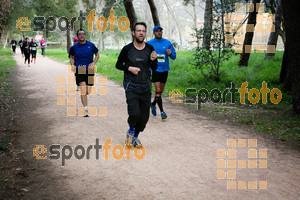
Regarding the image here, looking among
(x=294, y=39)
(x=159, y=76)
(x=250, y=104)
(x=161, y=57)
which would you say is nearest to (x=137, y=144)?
(x=159, y=76)

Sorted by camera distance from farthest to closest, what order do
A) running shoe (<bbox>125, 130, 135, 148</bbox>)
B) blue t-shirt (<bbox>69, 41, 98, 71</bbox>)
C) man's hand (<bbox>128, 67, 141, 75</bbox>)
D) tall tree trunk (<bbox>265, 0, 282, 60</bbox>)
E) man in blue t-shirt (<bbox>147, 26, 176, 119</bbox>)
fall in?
1. tall tree trunk (<bbox>265, 0, 282, 60</bbox>)
2. blue t-shirt (<bbox>69, 41, 98, 71</bbox>)
3. man in blue t-shirt (<bbox>147, 26, 176, 119</bbox>)
4. running shoe (<bbox>125, 130, 135, 148</bbox>)
5. man's hand (<bbox>128, 67, 141, 75</bbox>)

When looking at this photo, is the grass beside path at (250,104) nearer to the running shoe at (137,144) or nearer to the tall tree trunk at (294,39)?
the tall tree trunk at (294,39)

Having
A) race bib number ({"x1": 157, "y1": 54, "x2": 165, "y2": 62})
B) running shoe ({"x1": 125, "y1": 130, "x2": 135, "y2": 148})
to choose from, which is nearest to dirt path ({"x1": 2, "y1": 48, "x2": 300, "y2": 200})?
running shoe ({"x1": 125, "y1": 130, "x2": 135, "y2": 148})

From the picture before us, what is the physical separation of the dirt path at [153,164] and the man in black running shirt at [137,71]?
30.5 inches

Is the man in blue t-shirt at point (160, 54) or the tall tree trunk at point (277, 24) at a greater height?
the tall tree trunk at point (277, 24)

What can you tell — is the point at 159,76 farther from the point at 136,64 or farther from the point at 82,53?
the point at 136,64

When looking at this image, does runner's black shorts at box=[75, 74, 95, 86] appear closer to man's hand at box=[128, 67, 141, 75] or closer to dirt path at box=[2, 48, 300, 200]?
dirt path at box=[2, 48, 300, 200]

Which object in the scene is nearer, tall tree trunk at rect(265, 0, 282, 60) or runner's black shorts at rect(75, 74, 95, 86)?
runner's black shorts at rect(75, 74, 95, 86)

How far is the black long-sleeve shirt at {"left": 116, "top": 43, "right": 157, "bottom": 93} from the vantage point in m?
5.36

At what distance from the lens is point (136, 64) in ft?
17.6

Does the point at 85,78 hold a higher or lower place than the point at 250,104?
higher

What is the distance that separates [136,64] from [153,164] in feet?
5.62

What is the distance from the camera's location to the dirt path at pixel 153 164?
415 centimetres

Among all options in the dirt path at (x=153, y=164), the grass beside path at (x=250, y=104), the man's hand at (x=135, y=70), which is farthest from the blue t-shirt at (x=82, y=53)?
the grass beside path at (x=250, y=104)
